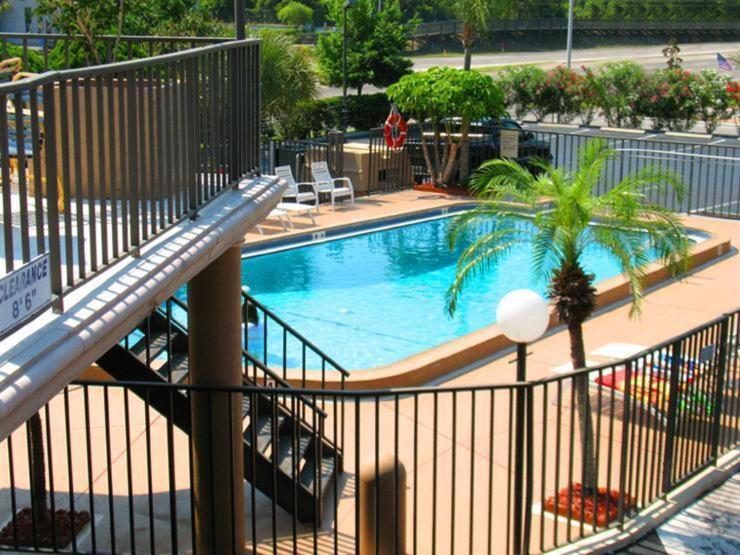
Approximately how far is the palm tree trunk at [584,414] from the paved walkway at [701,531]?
546 millimetres

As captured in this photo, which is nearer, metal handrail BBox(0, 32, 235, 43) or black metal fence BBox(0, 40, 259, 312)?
black metal fence BBox(0, 40, 259, 312)

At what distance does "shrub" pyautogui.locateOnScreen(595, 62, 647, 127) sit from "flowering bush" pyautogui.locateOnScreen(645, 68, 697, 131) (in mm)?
334

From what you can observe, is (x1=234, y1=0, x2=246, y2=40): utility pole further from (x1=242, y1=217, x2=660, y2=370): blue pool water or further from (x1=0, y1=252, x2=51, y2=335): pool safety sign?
(x1=242, y1=217, x2=660, y2=370): blue pool water

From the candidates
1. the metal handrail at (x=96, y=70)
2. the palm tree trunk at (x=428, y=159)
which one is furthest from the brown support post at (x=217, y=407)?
the palm tree trunk at (x=428, y=159)

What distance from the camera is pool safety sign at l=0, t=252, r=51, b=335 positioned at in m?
3.73

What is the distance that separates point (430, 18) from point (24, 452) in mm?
69749

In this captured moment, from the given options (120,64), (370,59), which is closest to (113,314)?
(120,64)

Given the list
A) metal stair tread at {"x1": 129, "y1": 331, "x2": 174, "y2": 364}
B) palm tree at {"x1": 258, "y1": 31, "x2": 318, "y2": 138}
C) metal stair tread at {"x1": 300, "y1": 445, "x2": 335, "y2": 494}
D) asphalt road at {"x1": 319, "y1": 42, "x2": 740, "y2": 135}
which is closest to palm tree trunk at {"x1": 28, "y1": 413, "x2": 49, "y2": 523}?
metal stair tread at {"x1": 129, "y1": 331, "x2": 174, "y2": 364}

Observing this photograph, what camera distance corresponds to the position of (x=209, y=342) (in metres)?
6.43

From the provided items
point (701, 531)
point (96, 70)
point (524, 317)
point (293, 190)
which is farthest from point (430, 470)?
point (293, 190)

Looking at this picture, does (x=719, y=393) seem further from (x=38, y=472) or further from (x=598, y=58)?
(x=598, y=58)

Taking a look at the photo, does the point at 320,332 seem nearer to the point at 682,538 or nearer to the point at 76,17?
the point at 76,17

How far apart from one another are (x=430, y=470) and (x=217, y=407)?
243 centimetres

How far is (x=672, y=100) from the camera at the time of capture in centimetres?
2964
